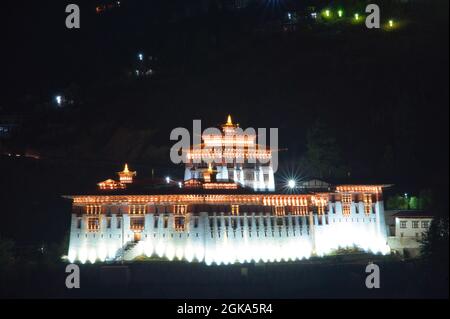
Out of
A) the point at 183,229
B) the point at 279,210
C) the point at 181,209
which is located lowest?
the point at 183,229

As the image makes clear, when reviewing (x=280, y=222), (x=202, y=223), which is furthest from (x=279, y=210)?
(x=202, y=223)

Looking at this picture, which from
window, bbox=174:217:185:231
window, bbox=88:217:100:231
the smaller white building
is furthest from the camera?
the smaller white building

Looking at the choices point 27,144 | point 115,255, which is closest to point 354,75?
point 27,144

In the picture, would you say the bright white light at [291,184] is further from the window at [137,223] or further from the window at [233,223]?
the window at [137,223]

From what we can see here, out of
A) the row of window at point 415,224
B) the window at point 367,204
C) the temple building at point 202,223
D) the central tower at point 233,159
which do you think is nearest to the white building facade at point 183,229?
the temple building at point 202,223

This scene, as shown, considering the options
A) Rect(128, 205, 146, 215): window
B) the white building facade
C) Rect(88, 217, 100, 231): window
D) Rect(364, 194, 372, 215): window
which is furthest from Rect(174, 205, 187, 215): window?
Rect(364, 194, 372, 215): window

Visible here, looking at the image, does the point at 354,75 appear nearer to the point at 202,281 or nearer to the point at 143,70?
the point at 143,70

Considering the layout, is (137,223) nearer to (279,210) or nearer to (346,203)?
(279,210)

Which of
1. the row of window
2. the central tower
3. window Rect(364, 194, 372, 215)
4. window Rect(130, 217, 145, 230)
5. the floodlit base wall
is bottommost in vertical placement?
the floodlit base wall

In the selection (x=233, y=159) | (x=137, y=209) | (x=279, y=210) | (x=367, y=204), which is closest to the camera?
(x=137, y=209)

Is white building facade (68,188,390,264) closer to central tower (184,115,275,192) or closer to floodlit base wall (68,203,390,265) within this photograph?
floodlit base wall (68,203,390,265)
